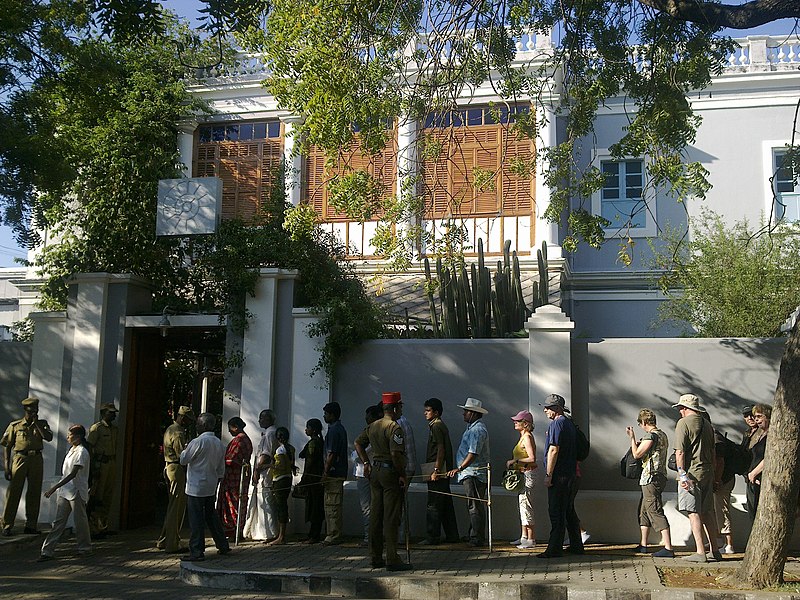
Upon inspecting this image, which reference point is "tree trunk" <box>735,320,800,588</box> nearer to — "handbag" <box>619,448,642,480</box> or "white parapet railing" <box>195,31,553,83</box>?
"handbag" <box>619,448,642,480</box>

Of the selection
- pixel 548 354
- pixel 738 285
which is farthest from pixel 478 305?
pixel 738 285

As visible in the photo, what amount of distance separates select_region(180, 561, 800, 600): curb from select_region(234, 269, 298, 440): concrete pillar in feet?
9.95

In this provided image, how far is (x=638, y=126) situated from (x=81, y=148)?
8679 mm

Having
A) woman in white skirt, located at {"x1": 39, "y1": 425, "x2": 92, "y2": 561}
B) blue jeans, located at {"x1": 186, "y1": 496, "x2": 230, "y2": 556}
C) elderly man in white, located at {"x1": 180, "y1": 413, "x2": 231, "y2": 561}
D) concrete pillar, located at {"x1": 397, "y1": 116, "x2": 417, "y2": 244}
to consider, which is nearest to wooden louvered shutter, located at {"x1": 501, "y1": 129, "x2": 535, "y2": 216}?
concrete pillar, located at {"x1": 397, "y1": 116, "x2": 417, "y2": 244}

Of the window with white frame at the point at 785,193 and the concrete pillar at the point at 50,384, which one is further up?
the window with white frame at the point at 785,193

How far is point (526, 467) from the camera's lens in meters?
10.3

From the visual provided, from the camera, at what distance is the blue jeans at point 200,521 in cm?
967

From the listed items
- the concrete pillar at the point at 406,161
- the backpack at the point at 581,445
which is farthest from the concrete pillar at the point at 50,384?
the backpack at the point at 581,445

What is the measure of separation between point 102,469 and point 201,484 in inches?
106

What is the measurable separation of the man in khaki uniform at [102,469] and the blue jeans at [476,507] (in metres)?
4.81

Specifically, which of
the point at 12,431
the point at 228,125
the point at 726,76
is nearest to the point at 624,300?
the point at 726,76

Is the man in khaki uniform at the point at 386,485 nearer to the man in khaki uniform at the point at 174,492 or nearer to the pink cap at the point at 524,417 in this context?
the pink cap at the point at 524,417

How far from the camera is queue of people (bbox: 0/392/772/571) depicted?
9406mm

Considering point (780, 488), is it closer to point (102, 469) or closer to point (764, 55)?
point (102, 469)
